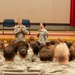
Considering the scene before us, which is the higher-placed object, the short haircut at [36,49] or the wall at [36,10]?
the wall at [36,10]

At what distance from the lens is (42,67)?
3.86 m

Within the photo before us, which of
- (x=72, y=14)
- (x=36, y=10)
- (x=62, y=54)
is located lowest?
(x=62, y=54)

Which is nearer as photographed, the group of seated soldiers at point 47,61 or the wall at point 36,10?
the group of seated soldiers at point 47,61

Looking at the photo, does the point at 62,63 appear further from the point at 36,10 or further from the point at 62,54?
the point at 36,10

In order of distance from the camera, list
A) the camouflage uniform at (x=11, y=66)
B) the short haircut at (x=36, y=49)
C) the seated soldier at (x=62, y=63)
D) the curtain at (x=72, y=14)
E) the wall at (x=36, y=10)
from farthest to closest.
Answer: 1. the wall at (x=36, y=10)
2. the curtain at (x=72, y=14)
3. the short haircut at (x=36, y=49)
4. the camouflage uniform at (x=11, y=66)
5. the seated soldier at (x=62, y=63)

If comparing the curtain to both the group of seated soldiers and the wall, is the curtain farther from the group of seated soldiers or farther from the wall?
the group of seated soldiers

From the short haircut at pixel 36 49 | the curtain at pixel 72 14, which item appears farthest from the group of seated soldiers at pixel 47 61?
the curtain at pixel 72 14

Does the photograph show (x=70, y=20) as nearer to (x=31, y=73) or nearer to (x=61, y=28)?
(x=61, y=28)

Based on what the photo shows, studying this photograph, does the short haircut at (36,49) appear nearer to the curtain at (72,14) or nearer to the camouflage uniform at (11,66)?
the camouflage uniform at (11,66)

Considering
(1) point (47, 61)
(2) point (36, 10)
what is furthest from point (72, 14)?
(1) point (47, 61)


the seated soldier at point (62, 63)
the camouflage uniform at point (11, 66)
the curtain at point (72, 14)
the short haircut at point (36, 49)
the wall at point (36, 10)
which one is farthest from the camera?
the wall at point (36, 10)

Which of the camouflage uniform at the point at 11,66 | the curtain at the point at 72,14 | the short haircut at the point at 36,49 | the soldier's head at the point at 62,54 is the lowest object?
the camouflage uniform at the point at 11,66

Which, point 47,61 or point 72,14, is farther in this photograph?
point 72,14

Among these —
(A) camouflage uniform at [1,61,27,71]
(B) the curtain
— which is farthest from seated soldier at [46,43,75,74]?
(B) the curtain
